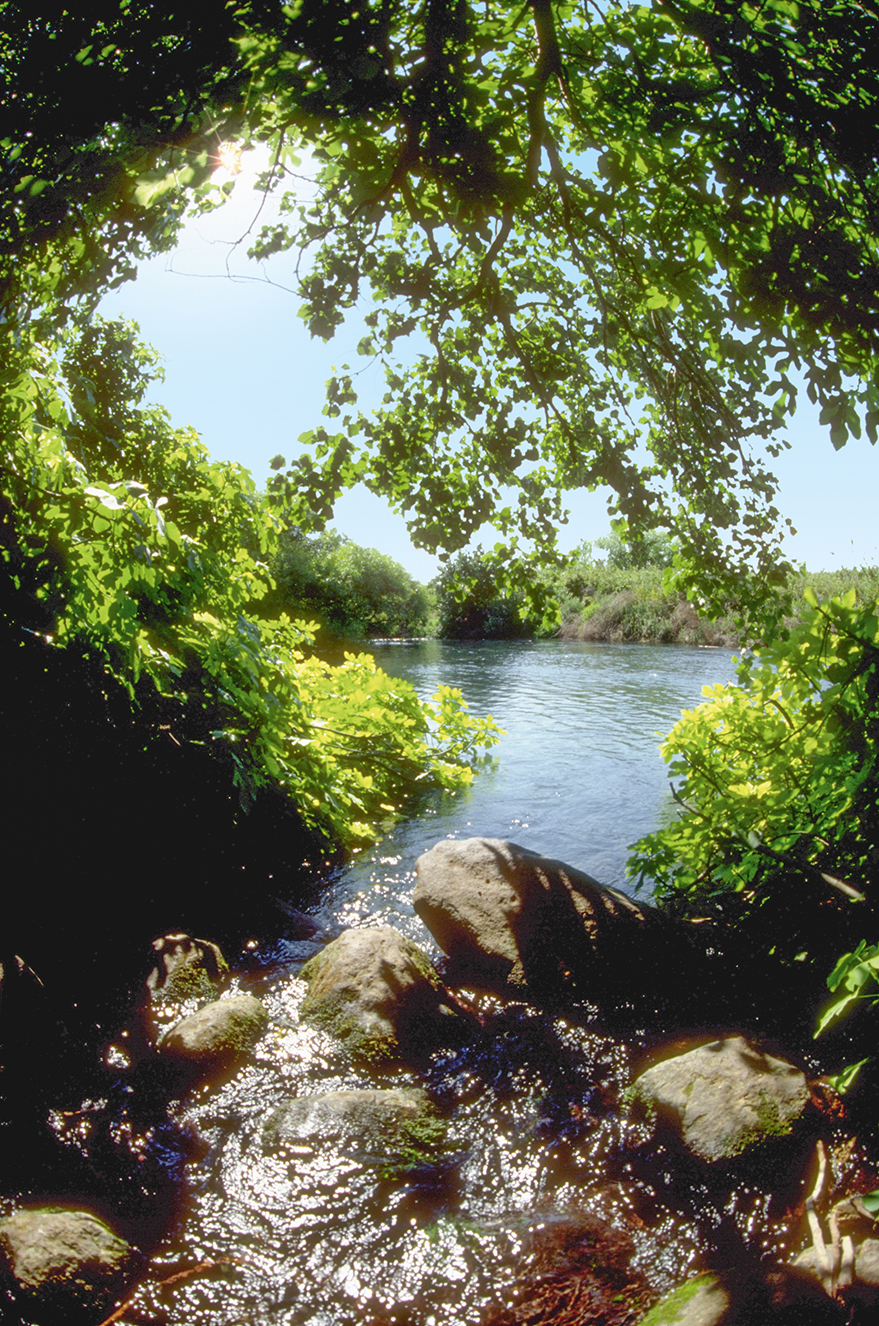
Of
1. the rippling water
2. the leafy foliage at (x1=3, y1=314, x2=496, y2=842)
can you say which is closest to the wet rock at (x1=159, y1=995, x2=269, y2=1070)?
the leafy foliage at (x1=3, y1=314, x2=496, y2=842)

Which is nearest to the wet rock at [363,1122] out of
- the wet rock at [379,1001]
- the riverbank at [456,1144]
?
the riverbank at [456,1144]

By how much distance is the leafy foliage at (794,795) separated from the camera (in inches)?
115

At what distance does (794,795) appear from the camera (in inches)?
133

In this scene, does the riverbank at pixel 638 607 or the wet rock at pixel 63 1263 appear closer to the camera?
the wet rock at pixel 63 1263

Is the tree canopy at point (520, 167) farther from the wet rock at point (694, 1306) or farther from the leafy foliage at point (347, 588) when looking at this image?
the leafy foliage at point (347, 588)

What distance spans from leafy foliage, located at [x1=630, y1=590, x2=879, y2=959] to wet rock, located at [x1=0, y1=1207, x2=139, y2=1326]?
3.05 metres

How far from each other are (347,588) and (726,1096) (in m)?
40.9

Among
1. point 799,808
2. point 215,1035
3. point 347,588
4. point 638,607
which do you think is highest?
point 347,588

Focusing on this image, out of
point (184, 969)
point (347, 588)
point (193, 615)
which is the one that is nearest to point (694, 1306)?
point (184, 969)

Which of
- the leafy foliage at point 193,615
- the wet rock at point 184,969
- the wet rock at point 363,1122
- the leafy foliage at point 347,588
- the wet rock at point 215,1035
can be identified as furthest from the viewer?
the leafy foliage at point 347,588

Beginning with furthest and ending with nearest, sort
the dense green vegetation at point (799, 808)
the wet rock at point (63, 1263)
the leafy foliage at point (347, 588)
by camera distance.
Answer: the leafy foliage at point (347, 588), the dense green vegetation at point (799, 808), the wet rock at point (63, 1263)

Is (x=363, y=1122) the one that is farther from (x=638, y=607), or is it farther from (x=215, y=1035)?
(x=638, y=607)

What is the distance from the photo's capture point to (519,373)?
5.89m

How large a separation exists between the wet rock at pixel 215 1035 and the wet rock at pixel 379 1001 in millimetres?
358
